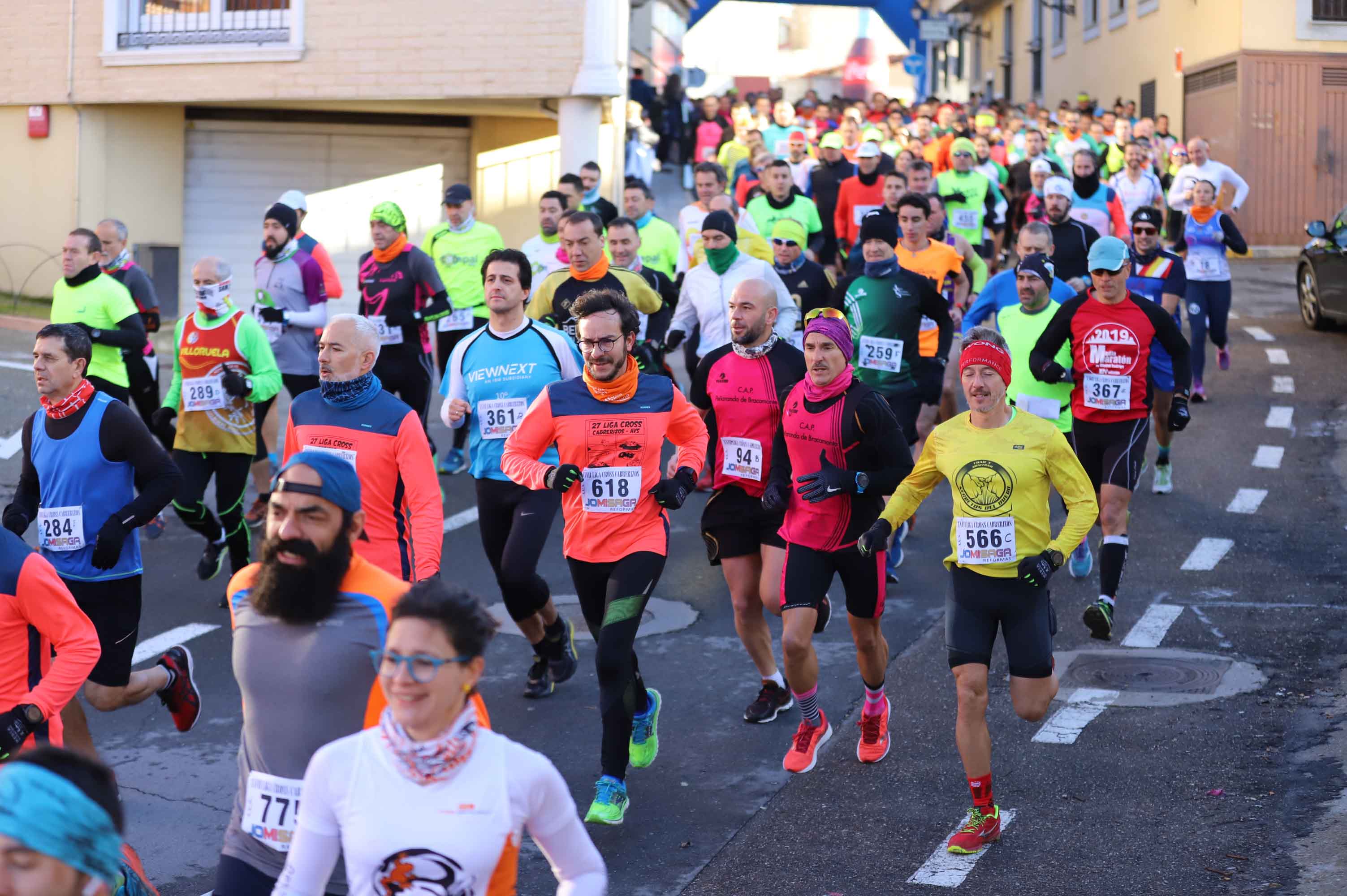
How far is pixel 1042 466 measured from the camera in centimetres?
618

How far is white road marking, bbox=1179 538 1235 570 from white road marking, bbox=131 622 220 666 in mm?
5746

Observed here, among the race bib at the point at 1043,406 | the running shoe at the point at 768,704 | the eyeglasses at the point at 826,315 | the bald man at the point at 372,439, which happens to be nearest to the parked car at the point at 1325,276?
the race bib at the point at 1043,406

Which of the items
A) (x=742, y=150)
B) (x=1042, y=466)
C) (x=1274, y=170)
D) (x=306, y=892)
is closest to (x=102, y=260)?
(x=1042, y=466)

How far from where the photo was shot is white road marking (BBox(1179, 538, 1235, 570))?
32.7 ft

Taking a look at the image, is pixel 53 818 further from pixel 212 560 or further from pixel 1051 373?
pixel 212 560

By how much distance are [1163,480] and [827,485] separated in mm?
6135

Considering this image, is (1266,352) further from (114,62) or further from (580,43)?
(114,62)

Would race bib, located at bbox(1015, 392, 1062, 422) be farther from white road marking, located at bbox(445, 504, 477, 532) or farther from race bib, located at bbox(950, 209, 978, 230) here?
race bib, located at bbox(950, 209, 978, 230)

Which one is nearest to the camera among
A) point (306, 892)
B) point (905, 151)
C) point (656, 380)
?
point (306, 892)

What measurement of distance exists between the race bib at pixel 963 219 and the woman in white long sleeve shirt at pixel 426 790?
14.5 meters

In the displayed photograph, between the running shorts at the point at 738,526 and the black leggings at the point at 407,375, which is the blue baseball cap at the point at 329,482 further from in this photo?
the black leggings at the point at 407,375

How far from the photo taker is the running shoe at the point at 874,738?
22.5 feet

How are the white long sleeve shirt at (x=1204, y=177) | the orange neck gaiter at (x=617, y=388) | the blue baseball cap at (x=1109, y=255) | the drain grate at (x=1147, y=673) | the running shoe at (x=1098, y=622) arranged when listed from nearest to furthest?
1. the orange neck gaiter at (x=617, y=388)
2. the drain grate at (x=1147, y=673)
3. the running shoe at (x=1098, y=622)
4. the blue baseball cap at (x=1109, y=255)
5. the white long sleeve shirt at (x=1204, y=177)

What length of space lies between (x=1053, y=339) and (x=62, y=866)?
718 centimetres
